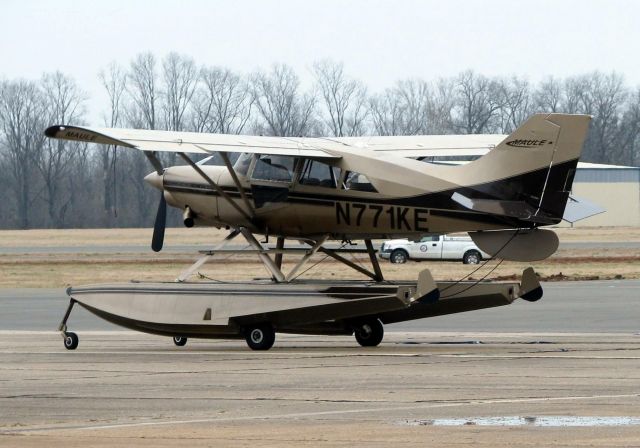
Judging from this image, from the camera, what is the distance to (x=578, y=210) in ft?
60.0

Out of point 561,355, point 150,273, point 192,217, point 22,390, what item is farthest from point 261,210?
point 150,273

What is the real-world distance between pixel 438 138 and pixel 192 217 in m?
4.48

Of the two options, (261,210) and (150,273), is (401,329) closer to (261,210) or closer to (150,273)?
(261,210)

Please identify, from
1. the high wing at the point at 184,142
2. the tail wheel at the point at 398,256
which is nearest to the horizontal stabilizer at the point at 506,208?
the high wing at the point at 184,142

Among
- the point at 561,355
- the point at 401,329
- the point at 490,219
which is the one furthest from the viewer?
the point at 401,329

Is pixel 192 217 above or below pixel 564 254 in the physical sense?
above

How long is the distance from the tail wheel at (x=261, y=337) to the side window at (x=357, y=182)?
2361 millimetres

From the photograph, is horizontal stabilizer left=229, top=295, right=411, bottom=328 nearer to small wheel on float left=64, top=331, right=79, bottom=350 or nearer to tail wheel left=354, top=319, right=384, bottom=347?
tail wheel left=354, top=319, right=384, bottom=347

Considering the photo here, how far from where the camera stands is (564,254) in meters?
51.5

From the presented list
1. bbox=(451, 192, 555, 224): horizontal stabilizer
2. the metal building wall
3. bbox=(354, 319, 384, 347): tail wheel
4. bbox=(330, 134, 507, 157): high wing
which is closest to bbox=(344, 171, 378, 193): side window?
bbox=(451, 192, 555, 224): horizontal stabilizer

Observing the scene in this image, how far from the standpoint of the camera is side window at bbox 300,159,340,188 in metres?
19.0

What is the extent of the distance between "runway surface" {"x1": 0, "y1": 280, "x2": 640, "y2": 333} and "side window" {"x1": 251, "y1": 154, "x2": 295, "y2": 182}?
483 centimetres

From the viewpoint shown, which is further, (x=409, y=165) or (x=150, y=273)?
(x=150, y=273)

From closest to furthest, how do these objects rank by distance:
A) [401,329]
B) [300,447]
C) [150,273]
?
1. [300,447]
2. [401,329]
3. [150,273]
